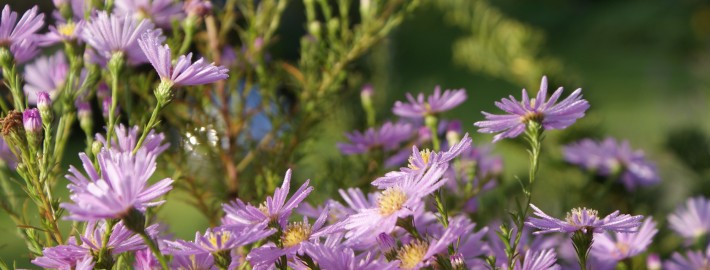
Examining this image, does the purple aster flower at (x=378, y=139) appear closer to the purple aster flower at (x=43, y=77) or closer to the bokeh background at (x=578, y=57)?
the purple aster flower at (x=43, y=77)

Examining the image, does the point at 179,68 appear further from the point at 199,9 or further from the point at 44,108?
the point at 199,9

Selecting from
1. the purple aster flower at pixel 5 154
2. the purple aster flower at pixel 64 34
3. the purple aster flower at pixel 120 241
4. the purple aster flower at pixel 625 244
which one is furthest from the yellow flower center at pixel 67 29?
the purple aster flower at pixel 625 244

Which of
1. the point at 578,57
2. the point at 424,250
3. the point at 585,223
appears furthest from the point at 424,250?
the point at 578,57

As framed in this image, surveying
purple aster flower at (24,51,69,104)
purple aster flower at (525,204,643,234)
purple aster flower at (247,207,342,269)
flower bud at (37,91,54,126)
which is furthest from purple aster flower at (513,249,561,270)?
purple aster flower at (24,51,69,104)

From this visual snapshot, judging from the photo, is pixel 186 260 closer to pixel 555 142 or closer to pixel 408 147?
pixel 408 147

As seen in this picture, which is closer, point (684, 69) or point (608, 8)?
point (684, 69)

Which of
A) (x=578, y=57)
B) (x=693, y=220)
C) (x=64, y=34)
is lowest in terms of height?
(x=693, y=220)

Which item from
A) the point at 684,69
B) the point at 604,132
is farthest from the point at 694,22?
the point at 604,132

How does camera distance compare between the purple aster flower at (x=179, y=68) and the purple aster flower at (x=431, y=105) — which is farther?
the purple aster flower at (x=431, y=105)
